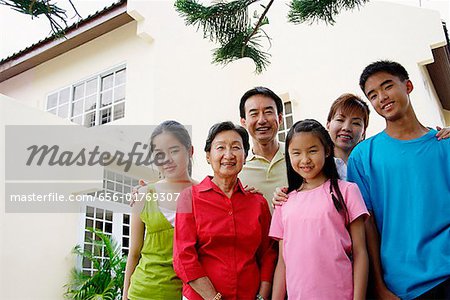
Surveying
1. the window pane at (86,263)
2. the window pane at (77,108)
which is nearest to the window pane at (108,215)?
the window pane at (86,263)

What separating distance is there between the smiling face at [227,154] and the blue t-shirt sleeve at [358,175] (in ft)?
1.34

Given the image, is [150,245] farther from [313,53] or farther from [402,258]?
[313,53]

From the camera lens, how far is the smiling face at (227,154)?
5.62 feet

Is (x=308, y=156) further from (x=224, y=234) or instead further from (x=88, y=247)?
(x=88, y=247)

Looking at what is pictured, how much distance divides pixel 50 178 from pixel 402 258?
15.3 ft

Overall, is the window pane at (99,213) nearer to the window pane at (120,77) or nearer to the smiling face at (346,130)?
the window pane at (120,77)

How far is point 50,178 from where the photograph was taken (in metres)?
5.31

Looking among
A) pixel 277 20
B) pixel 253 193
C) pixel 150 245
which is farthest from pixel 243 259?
pixel 277 20

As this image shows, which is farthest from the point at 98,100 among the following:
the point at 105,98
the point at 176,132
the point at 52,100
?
the point at 176,132

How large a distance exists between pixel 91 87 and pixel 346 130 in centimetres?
605

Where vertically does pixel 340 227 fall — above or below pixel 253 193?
below

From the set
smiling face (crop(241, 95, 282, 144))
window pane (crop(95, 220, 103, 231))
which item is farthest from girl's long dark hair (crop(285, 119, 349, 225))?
window pane (crop(95, 220, 103, 231))

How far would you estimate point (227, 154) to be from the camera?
1.72 meters

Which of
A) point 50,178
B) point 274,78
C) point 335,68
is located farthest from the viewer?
point 274,78
